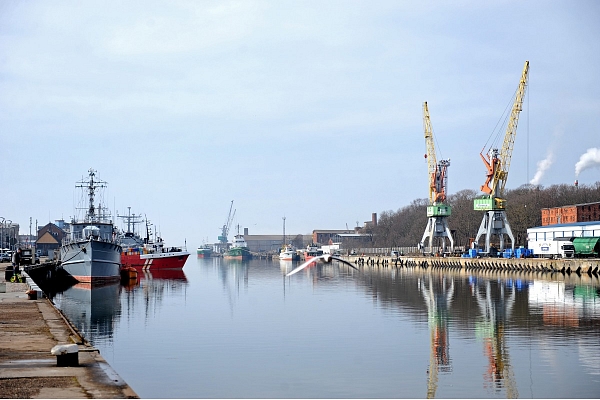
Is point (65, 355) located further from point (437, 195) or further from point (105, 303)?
point (437, 195)

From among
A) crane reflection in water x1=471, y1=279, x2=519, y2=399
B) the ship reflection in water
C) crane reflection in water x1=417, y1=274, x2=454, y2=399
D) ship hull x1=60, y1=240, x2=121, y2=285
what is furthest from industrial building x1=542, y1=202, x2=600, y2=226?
ship hull x1=60, y1=240, x2=121, y2=285

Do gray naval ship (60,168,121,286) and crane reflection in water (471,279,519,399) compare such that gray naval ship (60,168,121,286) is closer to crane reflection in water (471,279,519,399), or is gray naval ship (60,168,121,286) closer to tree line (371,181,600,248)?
crane reflection in water (471,279,519,399)

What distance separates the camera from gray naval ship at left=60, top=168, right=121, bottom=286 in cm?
7175

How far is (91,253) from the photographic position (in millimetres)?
71625

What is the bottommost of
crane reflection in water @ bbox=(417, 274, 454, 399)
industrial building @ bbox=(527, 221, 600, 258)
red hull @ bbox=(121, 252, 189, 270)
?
crane reflection in water @ bbox=(417, 274, 454, 399)

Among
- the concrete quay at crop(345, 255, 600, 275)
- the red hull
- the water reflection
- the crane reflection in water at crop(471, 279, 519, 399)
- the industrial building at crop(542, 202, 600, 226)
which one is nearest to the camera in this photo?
the crane reflection in water at crop(471, 279, 519, 399)

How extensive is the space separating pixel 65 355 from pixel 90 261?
2141 inches

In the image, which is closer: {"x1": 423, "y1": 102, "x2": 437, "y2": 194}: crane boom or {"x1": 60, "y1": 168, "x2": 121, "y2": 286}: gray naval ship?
{"x1": 60, "y1": 168, "x2": 121, "y2": 286}: gray naval ship

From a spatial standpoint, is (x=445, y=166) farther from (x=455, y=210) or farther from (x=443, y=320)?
(x=443, y=320)

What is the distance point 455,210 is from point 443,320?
124m

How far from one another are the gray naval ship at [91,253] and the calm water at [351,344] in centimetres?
1342

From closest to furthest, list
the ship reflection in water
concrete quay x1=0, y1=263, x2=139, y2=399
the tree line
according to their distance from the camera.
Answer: concrete quay x1=0, y1=263, x2=139, y2=399 → the ship reflection in water → the tree line

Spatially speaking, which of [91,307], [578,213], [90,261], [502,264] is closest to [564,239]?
[502,264]

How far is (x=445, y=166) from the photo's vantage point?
137 meters
